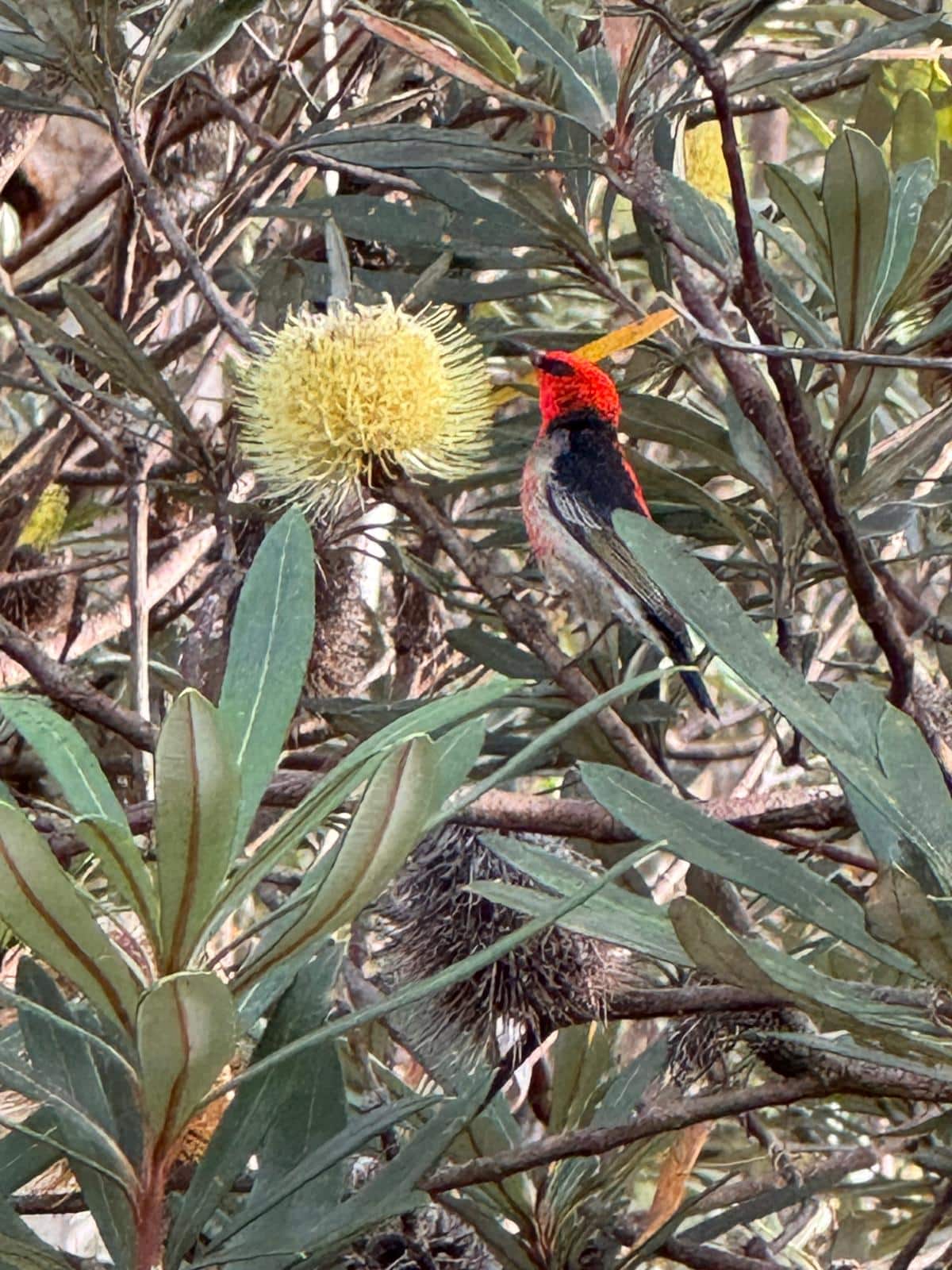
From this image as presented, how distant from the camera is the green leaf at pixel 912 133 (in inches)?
79.1

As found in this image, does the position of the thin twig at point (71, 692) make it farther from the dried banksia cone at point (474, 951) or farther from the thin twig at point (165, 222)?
the thin twig at point (165, 222)

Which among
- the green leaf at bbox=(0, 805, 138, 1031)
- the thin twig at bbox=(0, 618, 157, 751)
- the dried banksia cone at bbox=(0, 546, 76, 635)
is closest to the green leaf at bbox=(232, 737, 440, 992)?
the green leaf at bbox=(0, 805, 138, 1031)

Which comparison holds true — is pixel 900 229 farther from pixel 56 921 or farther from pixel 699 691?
pixel 56 921

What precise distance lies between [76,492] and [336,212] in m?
1.65

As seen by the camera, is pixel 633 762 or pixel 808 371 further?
pixel 808 371

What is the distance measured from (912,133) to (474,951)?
1109mm

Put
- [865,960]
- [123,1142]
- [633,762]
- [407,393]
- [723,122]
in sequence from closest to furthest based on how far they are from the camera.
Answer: [123,1142]
[723,122]
[407,393]
[633,762]
[865,960]

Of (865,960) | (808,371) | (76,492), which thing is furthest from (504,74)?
(76,492)

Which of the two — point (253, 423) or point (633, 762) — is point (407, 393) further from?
point (633, 762)

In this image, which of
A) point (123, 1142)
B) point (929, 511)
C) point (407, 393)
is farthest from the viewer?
point (929, 511)

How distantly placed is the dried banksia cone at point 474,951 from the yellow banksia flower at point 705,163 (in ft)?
4.02

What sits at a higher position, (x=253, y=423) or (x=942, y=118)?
(x=942, y=118)

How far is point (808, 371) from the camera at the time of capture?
2104 mm

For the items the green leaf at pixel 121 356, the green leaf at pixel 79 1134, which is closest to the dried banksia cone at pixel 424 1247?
the green leaf at pixel 79 1134
